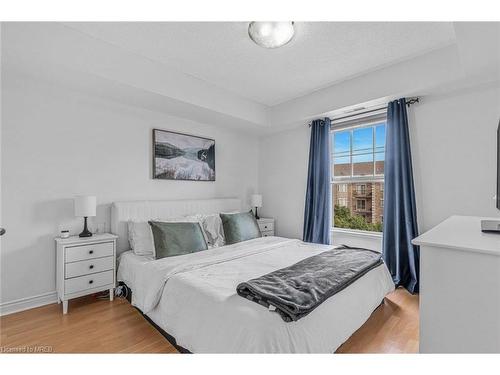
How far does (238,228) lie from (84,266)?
173 centimetres

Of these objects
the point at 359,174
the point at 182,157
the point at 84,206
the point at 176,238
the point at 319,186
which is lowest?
the point at 176,238

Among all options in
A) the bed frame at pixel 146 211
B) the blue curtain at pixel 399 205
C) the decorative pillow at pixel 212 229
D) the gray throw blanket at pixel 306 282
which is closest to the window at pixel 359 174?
the blue curtain at pixel 399 205

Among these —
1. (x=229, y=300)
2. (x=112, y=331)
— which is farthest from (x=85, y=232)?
(x=229, y=300)

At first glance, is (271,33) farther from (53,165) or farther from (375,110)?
(53,165)

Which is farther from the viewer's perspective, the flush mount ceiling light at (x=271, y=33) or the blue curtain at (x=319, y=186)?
the blue curtain at (x=319, y=186)

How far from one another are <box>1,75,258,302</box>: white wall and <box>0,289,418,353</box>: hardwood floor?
17.1 inches

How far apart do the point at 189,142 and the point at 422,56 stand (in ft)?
9.90

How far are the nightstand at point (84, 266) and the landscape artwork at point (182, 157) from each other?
44.6 inches

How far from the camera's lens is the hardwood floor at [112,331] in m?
1.83

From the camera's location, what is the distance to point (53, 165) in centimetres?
259

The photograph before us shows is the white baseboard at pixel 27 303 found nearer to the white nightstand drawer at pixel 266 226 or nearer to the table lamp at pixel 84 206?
the table lamp at pixel 84 206

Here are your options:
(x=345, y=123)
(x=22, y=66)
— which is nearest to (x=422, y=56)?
(x=345, y=123)

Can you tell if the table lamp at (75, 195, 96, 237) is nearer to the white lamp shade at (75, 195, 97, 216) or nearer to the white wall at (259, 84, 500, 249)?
the white lamp shade at (75, 195, 97, 216)
